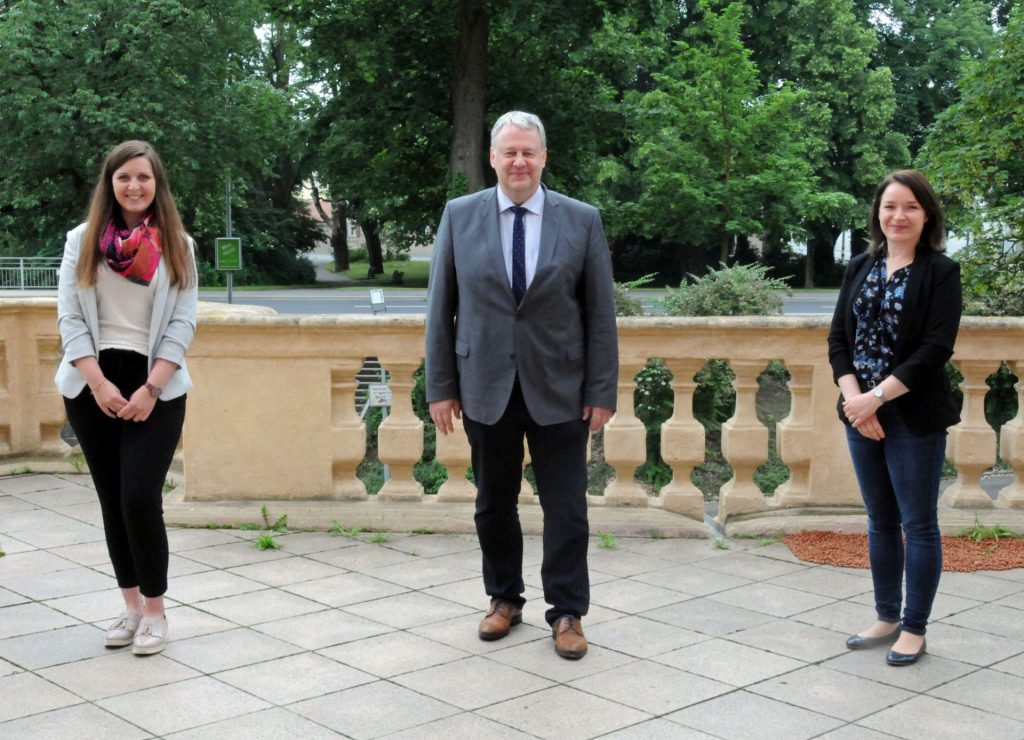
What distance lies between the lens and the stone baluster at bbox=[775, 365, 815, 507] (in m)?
6.19

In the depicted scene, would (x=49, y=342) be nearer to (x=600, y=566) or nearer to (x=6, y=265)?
(x=600, y=566)

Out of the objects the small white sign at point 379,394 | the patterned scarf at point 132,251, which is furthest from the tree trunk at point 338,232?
the patterned scarf at point 132,251

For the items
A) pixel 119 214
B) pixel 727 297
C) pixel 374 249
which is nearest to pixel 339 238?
pixel 374 249

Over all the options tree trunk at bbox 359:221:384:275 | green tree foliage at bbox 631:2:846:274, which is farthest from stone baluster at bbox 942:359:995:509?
tree trunk at bbox 359:221:384:275

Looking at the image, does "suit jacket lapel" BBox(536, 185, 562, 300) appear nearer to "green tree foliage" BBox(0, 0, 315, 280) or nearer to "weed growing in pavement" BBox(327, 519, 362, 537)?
"weed growing in pavement" BBox(327, 519, 362, 537)

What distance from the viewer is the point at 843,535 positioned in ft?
20.2

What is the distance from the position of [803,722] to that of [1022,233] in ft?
25.9

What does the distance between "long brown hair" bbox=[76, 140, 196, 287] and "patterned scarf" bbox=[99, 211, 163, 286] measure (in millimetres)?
34

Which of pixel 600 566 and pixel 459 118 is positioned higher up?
pixel 459 118

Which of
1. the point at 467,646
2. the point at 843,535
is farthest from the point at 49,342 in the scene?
the point at 843,535

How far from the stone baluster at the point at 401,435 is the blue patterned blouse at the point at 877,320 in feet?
7.94

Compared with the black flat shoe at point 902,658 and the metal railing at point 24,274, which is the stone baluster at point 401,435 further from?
the metal railing at point 24,274

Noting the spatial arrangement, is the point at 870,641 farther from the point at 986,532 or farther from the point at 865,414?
the point at 986,532

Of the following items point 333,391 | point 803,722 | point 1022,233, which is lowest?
point 803,722
